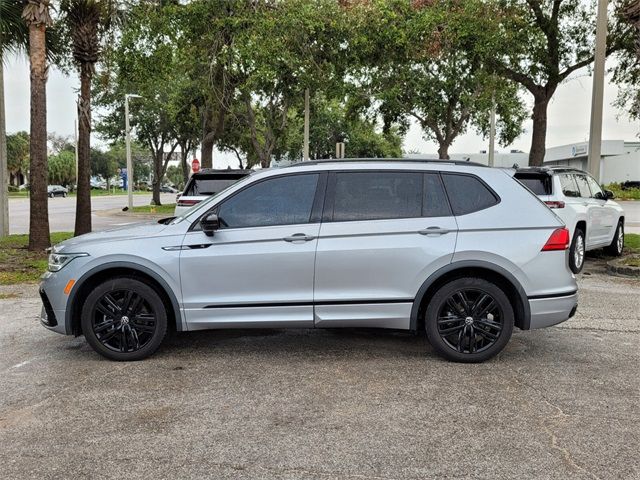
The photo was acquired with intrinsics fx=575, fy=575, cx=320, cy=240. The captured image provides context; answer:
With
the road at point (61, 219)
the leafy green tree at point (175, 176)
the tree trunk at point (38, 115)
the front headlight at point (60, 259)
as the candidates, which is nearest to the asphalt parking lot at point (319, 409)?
the front headlight at point (60, 259)

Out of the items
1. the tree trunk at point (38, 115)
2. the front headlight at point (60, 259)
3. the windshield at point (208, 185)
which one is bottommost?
the front headlight at point (60, 259)

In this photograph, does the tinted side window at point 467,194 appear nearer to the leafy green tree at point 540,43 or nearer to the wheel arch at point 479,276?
the wheel arch at point 479,276

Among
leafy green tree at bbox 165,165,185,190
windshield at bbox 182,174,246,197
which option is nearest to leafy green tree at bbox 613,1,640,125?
windshield at bbox 182,174,246,197

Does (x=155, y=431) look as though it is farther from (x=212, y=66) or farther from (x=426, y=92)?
(x=426, y=92)

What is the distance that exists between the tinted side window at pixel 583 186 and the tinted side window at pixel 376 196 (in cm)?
639

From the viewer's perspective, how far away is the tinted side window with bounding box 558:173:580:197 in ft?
32.2

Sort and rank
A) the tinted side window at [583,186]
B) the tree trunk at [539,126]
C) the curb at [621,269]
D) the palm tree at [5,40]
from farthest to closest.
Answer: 1. the tree trunk at [539,126]
2. the palm tree at [5,40]
3. the tinted side window at [583,186]
4. the curb at [621,269]

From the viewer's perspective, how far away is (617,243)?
12.2 metres

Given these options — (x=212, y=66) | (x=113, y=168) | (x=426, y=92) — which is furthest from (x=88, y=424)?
(x=113, y=168)

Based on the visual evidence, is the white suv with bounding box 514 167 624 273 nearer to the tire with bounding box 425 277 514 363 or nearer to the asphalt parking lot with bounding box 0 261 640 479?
the asphalt parking lot with bounding box 0 261 640 479

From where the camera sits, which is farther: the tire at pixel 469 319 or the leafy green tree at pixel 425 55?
the leafy green tree at pixel 425 55

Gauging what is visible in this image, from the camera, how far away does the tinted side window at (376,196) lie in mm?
5191

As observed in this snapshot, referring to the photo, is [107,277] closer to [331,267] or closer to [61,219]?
[331,267]

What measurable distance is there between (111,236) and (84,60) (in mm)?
10596
